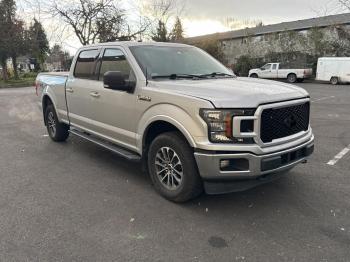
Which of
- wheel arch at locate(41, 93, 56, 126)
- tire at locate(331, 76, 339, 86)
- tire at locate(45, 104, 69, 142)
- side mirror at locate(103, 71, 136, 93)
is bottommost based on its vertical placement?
tire at locate(331, 76, 339, 86)

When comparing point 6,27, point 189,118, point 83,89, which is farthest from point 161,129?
point 6,27

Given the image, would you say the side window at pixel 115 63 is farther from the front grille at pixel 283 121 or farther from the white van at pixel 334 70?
the white van at pixel 334 70

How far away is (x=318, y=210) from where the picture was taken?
4.06 m

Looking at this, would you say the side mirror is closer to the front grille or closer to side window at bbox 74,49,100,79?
side window at bbox 74,49,100,79

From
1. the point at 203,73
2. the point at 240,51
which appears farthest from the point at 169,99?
the point at 240,51

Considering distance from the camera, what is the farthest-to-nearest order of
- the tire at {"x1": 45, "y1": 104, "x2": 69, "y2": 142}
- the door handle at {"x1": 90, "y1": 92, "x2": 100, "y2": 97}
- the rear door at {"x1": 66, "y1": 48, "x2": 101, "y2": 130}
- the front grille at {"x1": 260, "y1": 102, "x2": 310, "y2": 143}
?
the tire at {"x1": 45, "y1": 104, "x2": 69, "y2": 142}, the rear door at {"x1": 66, "y1": 48, "x2": 101, "y2": 130}, the door handle at {"x1": 90, "y1": 92, "x2": 100, "y2": 97}, the front grille at {"x1": 260, "y1": 102, "x2": 310, "y2": 143}

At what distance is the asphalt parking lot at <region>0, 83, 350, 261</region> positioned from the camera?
3.25 metres

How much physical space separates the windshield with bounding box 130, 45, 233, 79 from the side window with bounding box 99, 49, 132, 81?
0.19m

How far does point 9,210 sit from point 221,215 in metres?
2.47

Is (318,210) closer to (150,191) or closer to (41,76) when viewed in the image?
(150,191)

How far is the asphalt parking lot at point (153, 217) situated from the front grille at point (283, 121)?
2.93 feet

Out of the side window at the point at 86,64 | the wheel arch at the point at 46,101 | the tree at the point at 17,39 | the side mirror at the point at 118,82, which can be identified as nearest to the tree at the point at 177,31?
the tree at the point at 17,39

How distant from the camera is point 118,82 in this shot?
4.46 m

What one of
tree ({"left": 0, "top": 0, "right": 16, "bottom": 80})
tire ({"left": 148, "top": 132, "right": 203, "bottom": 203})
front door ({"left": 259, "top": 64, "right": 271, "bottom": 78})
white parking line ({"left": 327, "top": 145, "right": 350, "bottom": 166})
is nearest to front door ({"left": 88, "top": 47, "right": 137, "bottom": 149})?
tire ({"left": 148, "top": 132, "right": 203, "bottom": 203})
